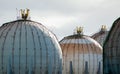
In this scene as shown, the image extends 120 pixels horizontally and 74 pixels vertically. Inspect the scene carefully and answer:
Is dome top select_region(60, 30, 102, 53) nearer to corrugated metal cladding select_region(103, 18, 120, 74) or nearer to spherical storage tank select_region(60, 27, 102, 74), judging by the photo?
spherical storage tank select_region(60, 27, 102, 74)

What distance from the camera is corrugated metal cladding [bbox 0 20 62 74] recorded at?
77562 millimetres

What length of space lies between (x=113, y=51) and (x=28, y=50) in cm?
1917

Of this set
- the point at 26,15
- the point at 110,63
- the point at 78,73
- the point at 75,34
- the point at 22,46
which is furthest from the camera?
the point at 75,34

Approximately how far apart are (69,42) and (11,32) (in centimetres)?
2160

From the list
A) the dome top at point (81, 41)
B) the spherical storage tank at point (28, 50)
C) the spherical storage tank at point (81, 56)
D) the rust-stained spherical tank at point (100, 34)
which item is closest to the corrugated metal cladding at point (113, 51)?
the spherical storage tank at point (28, 50)

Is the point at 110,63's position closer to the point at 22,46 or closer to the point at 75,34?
the point at 22,46

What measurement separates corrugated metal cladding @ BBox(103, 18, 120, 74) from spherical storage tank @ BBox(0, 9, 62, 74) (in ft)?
54.7

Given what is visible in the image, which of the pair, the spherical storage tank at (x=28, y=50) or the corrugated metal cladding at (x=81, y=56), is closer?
the spherical storage tank at (x=28, y=50)

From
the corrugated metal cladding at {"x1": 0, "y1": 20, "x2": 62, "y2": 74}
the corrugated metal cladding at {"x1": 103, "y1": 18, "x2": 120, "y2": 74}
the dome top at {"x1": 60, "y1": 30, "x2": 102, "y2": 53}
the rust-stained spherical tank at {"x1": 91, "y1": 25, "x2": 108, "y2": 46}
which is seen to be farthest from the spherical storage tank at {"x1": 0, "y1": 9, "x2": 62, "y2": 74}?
the rust-stained spherical tank at {"x1": 91, "y1": 25, "x2": 108, "y2": 46}

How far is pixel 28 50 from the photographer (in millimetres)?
78062

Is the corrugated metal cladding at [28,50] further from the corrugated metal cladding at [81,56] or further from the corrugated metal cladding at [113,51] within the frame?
the corrugated metal cladding at [113,51]

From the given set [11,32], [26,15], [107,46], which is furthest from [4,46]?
[107,46]

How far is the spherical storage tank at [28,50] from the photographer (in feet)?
254

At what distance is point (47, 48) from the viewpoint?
3137 inches
